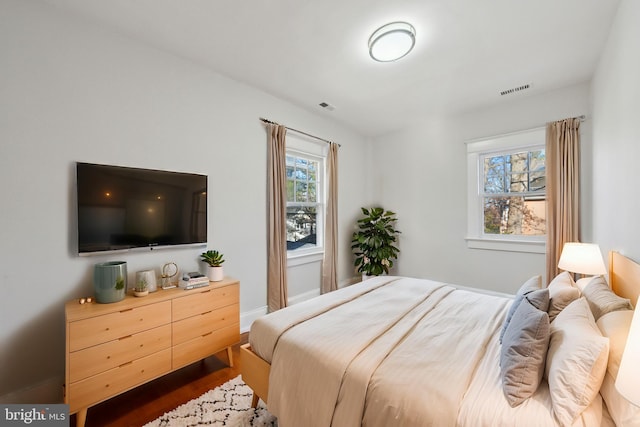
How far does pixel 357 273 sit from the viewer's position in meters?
4.68

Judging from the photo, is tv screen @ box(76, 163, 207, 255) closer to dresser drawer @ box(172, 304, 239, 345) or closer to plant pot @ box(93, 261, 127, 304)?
plant pot @ box(93, 261, 127, 304)

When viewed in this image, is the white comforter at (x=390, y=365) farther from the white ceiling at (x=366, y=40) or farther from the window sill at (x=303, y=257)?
the white ceiling at (x=366, y=40)

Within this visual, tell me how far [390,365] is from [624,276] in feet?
5.48

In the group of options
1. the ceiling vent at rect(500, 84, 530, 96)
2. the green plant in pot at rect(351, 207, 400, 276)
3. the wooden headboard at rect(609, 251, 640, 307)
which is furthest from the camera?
the green plant in pot at rect(351, 207, 400, 276)

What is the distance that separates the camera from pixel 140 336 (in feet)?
5.97

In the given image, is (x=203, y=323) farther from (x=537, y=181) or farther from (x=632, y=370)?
(x=537, y=181)

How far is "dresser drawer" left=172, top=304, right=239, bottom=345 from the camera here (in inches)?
79.1

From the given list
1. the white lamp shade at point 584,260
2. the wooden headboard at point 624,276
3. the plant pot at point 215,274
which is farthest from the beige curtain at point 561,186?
the plant pot at point 215,274

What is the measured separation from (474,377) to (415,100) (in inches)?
125

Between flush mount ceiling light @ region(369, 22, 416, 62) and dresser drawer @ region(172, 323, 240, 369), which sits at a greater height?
flush mount ceiling light @ region(369, 22, 416, 62)

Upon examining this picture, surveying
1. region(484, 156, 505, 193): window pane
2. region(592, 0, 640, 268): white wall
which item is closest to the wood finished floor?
region(592, 0, 640, 268): white wall

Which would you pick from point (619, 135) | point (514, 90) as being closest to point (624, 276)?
point (619, 135)

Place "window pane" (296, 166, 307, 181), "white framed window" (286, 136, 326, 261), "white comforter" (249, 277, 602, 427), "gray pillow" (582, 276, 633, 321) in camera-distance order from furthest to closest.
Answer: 1. "window pane" (296, 166, 307, 181)
2. "white framed window" (286, 136, 326, 261)
3. "gray pillow" (582, 276, 633, 321)
4. "white comforter" (249, 277, 602, 427)

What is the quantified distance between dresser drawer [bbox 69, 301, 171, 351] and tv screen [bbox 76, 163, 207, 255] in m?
0.56
